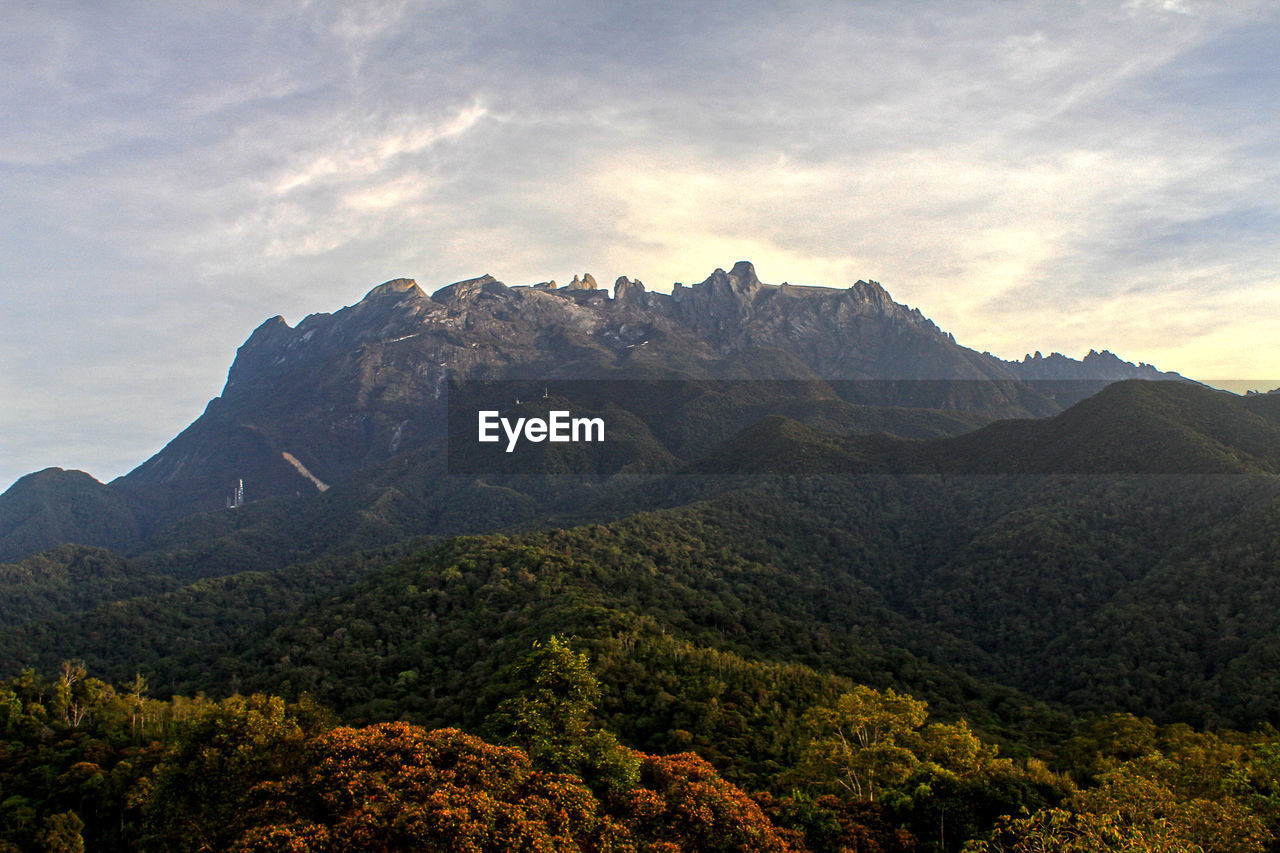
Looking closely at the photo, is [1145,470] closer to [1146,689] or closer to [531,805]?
[1146,689]

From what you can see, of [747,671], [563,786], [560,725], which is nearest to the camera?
[563,786]

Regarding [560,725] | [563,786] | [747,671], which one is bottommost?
[747,671]

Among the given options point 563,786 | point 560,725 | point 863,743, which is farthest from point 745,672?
point 563,786

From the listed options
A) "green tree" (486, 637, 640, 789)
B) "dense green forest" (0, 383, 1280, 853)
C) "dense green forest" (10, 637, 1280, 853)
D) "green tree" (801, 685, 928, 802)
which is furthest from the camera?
"green tree" (801, 685, 928, 802)

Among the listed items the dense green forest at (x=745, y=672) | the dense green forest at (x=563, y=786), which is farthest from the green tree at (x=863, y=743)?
the dense green forest at (x=745, y=672)

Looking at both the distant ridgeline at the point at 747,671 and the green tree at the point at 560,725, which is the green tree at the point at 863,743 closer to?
the distant ridgeline at the point at 747,671

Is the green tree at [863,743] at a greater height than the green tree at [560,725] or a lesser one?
lesser

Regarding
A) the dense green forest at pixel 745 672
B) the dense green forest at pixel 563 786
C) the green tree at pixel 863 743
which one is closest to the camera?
the dense green forest at pixel 563 786

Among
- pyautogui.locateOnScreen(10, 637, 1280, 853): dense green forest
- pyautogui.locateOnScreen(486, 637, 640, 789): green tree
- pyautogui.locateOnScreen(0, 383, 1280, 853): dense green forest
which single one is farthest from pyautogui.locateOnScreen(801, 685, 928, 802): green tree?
A: pyautogui.locateOnScreen(486, 637, 640, 789): green tree

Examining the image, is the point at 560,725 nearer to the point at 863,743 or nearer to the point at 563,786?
the point at 563,786

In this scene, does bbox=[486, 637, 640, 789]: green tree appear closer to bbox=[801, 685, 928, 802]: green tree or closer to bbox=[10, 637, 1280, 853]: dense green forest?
bbox=[10, 637, 1280, 853]: dense green forest

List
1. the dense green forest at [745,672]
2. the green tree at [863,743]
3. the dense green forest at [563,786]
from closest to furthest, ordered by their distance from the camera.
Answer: the dense green forest at [563,786] → the dense green forest at [745,672] → the green tree at [863,743]
